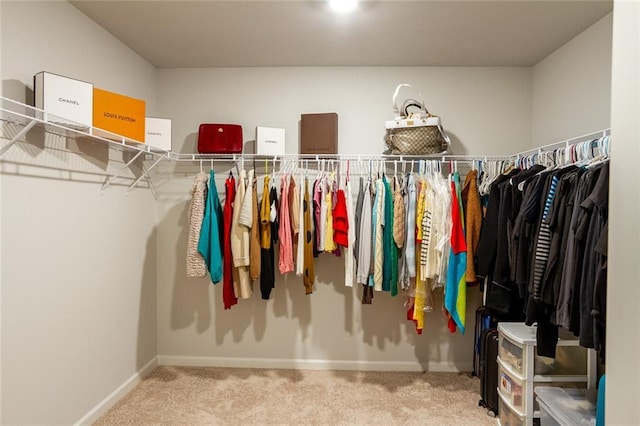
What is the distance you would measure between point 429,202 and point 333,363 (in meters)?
1.56

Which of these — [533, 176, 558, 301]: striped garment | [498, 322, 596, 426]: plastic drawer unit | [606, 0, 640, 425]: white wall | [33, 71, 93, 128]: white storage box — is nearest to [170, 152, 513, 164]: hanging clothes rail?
[33, 71, 93, 128]: white storage box

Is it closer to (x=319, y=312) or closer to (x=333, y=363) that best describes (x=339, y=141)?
(x=319, y=312)

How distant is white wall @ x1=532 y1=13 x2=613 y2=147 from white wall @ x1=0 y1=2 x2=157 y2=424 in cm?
309

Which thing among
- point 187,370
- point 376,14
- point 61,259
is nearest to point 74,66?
point 61,259

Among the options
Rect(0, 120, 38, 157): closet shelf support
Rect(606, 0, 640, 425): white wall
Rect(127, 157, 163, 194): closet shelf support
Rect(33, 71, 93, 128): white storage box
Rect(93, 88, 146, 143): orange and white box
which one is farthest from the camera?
Rect(127, 157, 163, 194): closet shelf support

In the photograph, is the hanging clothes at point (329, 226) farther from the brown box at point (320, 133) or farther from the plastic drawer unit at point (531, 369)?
the plastic drawer unit at point (531, 369)

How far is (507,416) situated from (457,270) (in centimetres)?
90

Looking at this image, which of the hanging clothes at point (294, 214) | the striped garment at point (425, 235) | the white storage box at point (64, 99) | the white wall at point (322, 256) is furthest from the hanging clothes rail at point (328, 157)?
the white storage box at point (64, 99)

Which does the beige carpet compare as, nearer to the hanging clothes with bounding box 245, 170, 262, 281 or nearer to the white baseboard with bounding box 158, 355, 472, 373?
the white baseboard with bounding box 158, 355, 472, 373

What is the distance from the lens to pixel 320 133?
2.79 meters

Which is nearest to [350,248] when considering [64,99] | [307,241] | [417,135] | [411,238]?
[307,241]

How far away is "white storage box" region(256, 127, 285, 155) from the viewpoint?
2.73m

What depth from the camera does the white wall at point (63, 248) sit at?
1673 mm

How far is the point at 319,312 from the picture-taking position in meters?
2.98
